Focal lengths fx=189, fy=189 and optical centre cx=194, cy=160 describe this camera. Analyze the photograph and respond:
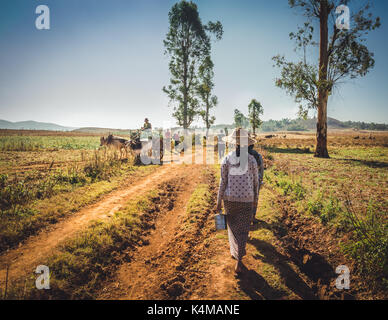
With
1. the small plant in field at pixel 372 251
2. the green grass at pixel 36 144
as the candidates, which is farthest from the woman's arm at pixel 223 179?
the green grass at pixel 36 144

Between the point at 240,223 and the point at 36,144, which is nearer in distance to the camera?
the point at 240,223

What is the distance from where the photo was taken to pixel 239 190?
3594mm

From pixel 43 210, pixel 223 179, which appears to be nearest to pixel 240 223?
pixel 223 179

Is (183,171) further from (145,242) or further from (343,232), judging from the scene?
(343,232)

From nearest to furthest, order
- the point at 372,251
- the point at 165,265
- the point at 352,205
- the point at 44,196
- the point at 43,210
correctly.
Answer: the point at 372,251
the point at 165,265
the point at 352,205
the point at 43,210
the point at 44,196

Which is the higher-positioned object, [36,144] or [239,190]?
[36,144]

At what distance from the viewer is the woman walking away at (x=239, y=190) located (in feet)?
11.8

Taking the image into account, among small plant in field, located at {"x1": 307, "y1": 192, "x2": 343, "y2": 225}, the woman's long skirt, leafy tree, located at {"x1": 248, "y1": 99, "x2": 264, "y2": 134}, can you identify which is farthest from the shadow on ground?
leafy tree, located at {"x1": 248, "y1": 99, "x2": 264, "y2": 134}

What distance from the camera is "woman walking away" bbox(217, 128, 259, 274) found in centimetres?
359

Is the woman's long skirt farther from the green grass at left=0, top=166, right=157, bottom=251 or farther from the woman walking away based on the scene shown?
the green grass at left=0, top=166, right=157, bottom=251

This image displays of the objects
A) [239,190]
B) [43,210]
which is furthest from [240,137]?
[43,210]

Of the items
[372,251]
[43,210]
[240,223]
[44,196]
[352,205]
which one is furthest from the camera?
[44,196]

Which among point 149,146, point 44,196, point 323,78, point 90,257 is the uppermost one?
point 323,78

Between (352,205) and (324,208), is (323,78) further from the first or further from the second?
(324,208)
